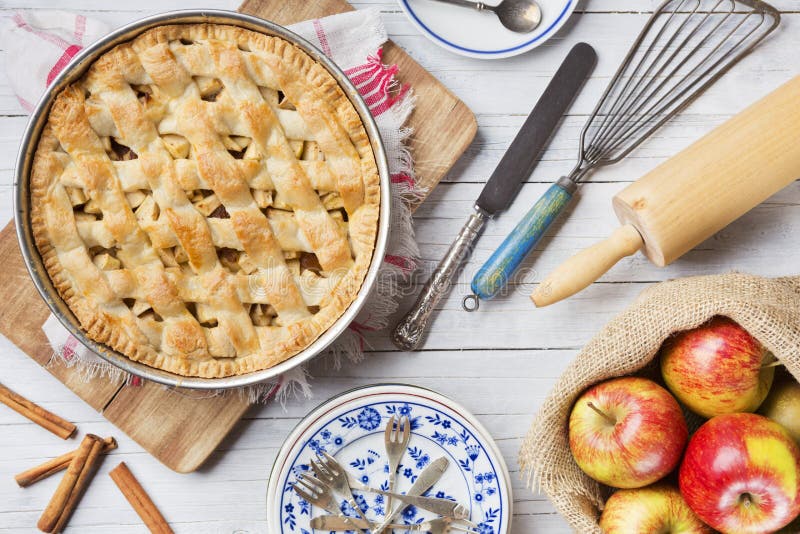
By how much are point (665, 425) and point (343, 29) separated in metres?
0.82

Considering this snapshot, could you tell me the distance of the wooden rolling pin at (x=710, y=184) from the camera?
110cm

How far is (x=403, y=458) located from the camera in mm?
1166

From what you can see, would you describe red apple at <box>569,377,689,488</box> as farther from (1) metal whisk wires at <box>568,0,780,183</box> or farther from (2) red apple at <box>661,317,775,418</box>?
(1) metal whisk wires at <box>568,0,780,183</box>

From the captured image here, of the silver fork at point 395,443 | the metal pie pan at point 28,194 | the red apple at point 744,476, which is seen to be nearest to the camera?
the red apple at point 744,476

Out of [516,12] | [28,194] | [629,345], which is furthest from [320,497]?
[516,12]

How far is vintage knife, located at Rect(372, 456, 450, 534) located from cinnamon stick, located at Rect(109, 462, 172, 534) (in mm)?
386

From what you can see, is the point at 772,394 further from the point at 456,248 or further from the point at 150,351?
the point at 150,351

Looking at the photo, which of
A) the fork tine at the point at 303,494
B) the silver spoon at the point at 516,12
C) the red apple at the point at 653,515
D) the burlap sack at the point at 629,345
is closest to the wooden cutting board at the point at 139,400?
the fork tine at the point at 303,494

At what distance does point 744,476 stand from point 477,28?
0.85 m

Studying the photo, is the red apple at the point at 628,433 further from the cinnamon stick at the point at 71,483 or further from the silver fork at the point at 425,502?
the cinnamon stick at the point at 71,483

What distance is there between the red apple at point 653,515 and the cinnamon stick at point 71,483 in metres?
0.87

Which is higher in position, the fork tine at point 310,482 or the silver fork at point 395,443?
the silver fork at point 395,443

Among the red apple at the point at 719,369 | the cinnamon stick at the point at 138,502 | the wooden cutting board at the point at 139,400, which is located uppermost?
the red apple at the point at 719,369

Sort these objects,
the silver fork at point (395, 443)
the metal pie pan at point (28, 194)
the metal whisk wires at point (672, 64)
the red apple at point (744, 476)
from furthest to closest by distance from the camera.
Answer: the metal whisk wires at point (672, 64) → the silver fork at point (395, 443) → the metal pie pan at point (28, 194) → the red apple at point (744, 476)
